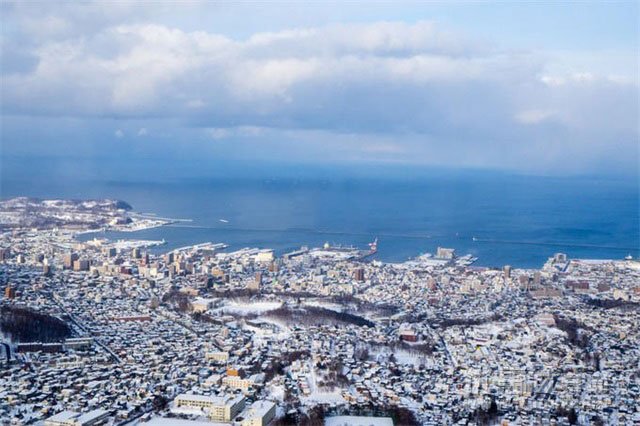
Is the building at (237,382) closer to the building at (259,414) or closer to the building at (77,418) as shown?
the building at (259,414)

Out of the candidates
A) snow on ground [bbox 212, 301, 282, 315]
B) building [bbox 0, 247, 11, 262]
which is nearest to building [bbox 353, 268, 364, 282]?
snow on ground [bbox 212, 301, 282, 315]

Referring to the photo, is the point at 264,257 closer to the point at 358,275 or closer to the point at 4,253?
the point at 358,275

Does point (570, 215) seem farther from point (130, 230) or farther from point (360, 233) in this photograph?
point (130, 230)

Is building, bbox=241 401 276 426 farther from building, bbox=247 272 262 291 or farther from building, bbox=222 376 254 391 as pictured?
building, bbox=247 272 262 291

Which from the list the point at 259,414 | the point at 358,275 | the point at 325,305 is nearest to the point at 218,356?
the point at 259,414

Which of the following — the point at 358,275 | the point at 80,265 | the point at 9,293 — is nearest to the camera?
the point at 9,293

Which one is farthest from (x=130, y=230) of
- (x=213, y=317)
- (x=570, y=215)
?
(x=570, y=215)

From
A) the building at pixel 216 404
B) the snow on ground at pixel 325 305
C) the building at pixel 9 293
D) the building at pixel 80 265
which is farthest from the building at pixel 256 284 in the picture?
the building at pixel 216 404
